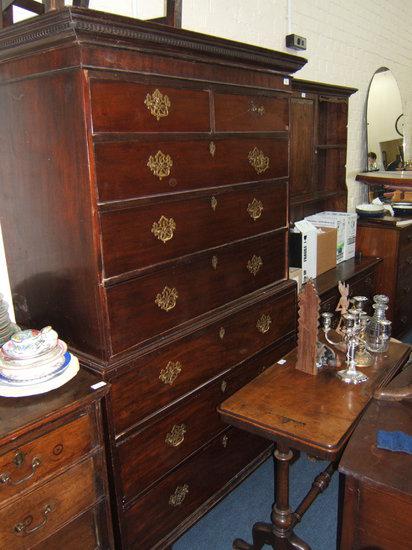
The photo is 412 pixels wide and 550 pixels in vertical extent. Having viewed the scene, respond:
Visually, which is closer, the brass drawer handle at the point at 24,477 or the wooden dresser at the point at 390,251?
the brass drawer handle at the point at 24,477

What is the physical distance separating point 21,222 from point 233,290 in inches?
38.7

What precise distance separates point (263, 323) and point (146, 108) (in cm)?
127

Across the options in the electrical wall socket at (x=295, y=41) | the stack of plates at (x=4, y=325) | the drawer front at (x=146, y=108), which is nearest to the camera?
the drawer front at (x=146, y=108)

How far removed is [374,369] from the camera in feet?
6.84

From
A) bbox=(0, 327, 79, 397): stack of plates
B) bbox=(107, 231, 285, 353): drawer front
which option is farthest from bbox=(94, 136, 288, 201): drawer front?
bbox=(0, 327, 79, 397): stack of plates

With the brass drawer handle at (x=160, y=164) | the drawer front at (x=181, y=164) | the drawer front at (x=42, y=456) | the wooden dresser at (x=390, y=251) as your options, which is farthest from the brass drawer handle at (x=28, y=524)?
the wooden dresser at (x=390, y=251)

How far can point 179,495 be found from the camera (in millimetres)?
A: 2131

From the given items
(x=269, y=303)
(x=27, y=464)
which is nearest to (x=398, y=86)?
(x=269, y=303)

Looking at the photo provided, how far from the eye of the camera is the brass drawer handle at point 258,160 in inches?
86.5

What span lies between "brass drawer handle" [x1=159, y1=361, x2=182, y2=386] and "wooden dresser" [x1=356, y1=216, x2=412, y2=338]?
9.01 feet

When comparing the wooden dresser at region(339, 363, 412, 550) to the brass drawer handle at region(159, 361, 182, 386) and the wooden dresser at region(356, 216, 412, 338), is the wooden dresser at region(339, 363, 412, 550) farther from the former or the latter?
the wooden dresser at region(356, 216, 412, 338)

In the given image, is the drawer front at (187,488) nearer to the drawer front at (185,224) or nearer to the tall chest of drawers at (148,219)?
the tall chest of drawers at (148,219)

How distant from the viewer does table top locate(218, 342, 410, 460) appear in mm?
1670

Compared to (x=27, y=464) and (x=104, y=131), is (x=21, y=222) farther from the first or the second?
(x=27, y=464)
